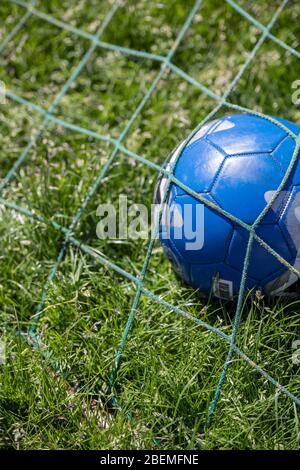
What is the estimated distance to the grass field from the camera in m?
2.02

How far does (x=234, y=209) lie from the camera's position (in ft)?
6.59

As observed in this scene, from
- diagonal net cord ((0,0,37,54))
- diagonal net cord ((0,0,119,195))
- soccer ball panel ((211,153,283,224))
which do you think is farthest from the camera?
diagonal net cord ((0,0,37,54))

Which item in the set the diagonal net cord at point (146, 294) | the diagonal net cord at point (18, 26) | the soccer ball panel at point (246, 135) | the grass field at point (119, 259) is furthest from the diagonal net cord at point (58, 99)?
the soccer ball panel at point (246, 135)

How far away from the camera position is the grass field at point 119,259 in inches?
79.7

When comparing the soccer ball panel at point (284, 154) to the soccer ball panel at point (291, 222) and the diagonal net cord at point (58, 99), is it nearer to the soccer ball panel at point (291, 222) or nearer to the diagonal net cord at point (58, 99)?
the soccer ball panel at point (291, 222)

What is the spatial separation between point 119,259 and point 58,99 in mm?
874

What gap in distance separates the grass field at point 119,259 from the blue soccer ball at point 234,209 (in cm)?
10

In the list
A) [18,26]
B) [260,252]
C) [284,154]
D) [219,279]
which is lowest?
[219,279]

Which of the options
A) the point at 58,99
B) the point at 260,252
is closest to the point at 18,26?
the point at 58,99

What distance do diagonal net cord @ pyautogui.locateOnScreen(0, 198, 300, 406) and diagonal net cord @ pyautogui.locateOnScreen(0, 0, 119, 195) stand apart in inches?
6.3

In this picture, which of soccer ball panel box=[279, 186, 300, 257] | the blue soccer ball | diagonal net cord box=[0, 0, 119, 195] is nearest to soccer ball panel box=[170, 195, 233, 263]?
the blue soccer ball

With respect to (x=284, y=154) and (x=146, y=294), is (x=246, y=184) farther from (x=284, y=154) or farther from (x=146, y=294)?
(x=146, y=294)

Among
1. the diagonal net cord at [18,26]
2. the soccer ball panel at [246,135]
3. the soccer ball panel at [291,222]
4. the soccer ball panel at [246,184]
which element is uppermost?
the diagonal net cord at [18,26]

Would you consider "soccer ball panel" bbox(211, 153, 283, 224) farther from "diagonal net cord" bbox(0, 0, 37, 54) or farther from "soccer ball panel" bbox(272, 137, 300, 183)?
"diagonal net cord" bbox(0, 0, 37, 54)
